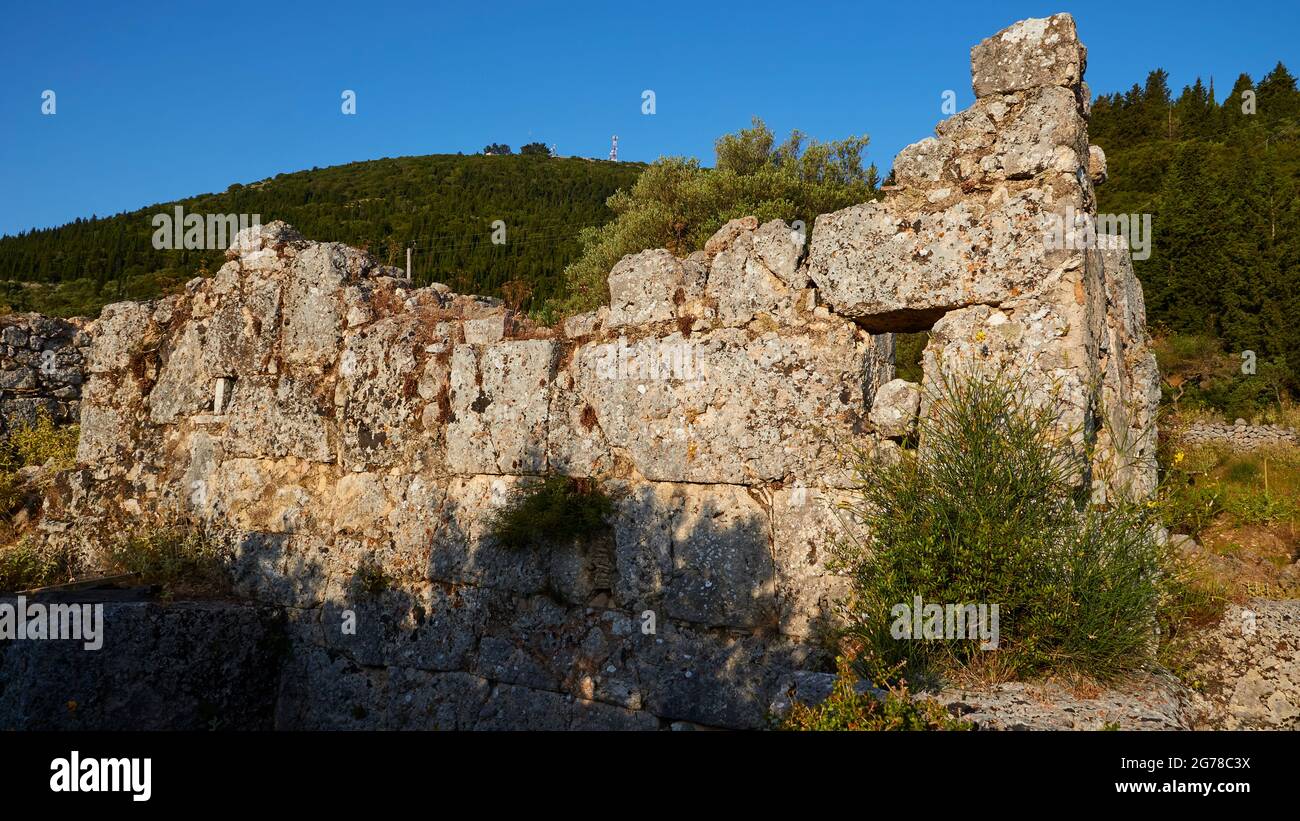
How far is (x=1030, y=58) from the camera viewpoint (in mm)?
4617

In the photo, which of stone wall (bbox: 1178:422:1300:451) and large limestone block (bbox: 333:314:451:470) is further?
stone wall (bbox: 1178:422:1300:451)

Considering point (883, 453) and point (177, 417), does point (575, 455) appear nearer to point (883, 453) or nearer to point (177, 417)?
point (883, 453)

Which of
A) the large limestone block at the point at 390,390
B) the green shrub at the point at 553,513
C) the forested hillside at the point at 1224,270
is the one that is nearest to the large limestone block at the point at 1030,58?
the green shrub at the point at 553,513

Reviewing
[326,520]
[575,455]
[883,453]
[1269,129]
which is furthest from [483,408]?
[1269,129]

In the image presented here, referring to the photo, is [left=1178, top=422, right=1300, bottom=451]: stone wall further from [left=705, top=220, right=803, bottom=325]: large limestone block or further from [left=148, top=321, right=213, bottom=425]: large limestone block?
[left=148, top=321, right=213, bottom=425]: large limestone block

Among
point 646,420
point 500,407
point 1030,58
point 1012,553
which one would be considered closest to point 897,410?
point 1012,553

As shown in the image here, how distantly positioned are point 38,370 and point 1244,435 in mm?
16433

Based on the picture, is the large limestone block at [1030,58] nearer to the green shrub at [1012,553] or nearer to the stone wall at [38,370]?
the green shrub at [1012,553]

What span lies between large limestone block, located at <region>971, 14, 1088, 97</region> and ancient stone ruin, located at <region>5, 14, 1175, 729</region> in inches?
0.6

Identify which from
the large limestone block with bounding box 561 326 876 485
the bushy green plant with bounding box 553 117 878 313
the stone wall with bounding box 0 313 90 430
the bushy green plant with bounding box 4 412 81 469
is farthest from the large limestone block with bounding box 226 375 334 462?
the bushy green plant with bounding box 553 117 878 313

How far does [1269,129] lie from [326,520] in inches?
1645

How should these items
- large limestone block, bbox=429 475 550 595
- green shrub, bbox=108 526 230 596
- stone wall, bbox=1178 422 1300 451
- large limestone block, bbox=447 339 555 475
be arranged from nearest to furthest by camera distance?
large limestone block, bbox=429 475 550 595, large limestone block, bbox=447 339 555 475, green shrub, bbox=108 526 230 596, stone wall, bbox=1178 422 1300 451

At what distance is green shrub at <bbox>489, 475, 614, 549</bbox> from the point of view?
536 centimetres

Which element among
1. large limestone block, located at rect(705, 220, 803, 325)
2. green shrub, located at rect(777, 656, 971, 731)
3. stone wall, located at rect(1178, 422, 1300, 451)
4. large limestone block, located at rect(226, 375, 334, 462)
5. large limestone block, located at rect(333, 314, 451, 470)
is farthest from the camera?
stone wall, located at rect(1178, 422, 1300, 451)
